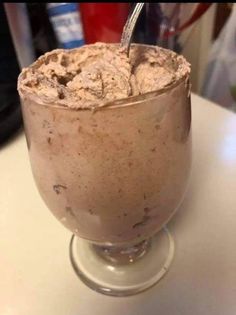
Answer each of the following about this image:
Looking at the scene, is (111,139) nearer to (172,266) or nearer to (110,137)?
(110,137)

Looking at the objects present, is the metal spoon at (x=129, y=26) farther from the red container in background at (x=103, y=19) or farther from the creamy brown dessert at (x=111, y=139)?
the red container in background at (x=103, y=19)

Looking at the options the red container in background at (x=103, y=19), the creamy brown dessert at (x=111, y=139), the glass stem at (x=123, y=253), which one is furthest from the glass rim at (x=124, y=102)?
the red container in background at (x=103, y=19)

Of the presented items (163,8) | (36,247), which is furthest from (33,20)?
(36,247)

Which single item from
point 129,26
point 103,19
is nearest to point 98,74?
point 129,26

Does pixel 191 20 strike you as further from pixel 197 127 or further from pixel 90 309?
pixel 90 309

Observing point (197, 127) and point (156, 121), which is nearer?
point (156, 121)
